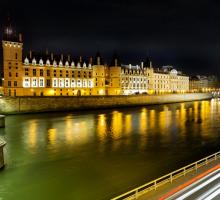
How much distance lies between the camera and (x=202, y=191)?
343 inches

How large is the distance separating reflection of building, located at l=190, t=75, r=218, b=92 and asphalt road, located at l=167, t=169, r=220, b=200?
15455 centimetres

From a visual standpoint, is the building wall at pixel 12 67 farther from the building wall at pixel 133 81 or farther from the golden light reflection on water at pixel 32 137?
the building wall at pixel 133 81

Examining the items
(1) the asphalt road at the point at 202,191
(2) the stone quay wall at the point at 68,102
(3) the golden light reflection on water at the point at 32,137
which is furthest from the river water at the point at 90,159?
(2) the stone quay wall at the point at 68,102

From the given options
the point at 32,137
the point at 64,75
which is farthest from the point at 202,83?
the point at 32,137

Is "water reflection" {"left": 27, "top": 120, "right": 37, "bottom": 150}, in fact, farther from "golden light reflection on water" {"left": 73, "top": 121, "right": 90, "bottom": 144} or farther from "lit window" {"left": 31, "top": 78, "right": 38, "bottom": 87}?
"lit window" {"left": 31, "top": 78, "right": 38, "bottom": 87}

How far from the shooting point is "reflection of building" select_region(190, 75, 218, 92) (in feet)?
534

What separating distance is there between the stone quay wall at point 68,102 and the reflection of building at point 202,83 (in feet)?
277

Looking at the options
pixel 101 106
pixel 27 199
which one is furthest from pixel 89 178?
pixel 101 106

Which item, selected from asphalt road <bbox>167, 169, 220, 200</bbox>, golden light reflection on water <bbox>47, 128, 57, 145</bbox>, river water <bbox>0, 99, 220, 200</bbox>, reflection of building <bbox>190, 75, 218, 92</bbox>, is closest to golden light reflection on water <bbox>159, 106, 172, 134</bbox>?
river water <bbox>0, 99, 220, 200</bbox>

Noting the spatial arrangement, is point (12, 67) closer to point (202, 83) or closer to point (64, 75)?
point (64, 75)

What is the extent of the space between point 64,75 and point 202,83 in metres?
120

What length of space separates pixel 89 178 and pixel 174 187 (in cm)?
653

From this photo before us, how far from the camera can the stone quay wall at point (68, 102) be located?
50.4m

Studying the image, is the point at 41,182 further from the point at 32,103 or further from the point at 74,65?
the point at 74,65
